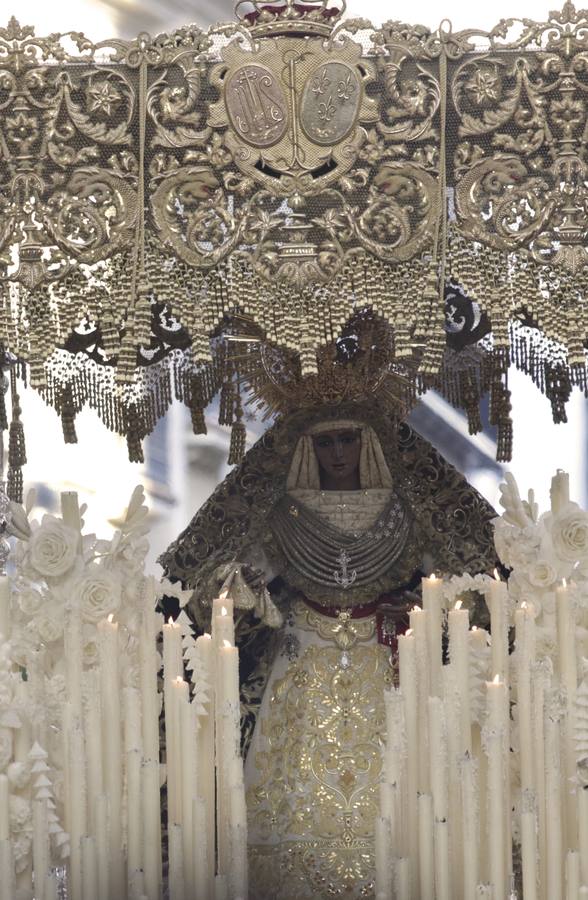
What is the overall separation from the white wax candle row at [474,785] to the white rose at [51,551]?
0.88 metres

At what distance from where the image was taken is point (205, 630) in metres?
6.58

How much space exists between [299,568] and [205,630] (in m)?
0.31

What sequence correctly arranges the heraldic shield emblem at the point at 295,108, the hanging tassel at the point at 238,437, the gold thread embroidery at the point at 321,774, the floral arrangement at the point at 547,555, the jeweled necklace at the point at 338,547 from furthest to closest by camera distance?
the hanging tassel at the point at 238,437, the jeweled necklace at the point at 338,547, the gold thread embroidery at the point at 321,774, the heraldic shield emblem at the point at 295,108, the floral arrangement at the point at 547,555

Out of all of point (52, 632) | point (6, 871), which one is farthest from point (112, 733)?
point (6, 871)

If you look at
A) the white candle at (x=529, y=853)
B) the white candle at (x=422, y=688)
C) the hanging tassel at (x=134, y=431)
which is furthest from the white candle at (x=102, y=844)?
the hanging tassel at (x=134, y=431)

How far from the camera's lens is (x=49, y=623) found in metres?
5.89

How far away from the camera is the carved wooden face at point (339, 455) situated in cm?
667

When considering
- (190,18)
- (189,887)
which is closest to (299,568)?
(189,887)

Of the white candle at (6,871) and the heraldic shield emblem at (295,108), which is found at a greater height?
the heraldic shield emblem at (295,108)

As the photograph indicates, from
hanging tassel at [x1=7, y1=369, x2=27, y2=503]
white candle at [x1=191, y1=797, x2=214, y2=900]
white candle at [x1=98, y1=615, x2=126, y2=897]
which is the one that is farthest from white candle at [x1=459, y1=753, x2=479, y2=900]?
hanging tassel at [x1=7, y1=369, x2=27, y2=503]

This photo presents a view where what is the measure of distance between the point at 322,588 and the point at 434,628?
2.85 ft

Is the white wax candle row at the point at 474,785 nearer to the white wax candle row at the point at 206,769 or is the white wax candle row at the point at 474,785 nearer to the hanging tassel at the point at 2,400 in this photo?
the white wax candle row at the point at 206,769

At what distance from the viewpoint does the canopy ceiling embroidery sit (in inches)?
232

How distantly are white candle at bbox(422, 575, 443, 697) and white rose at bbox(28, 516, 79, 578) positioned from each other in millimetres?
891
